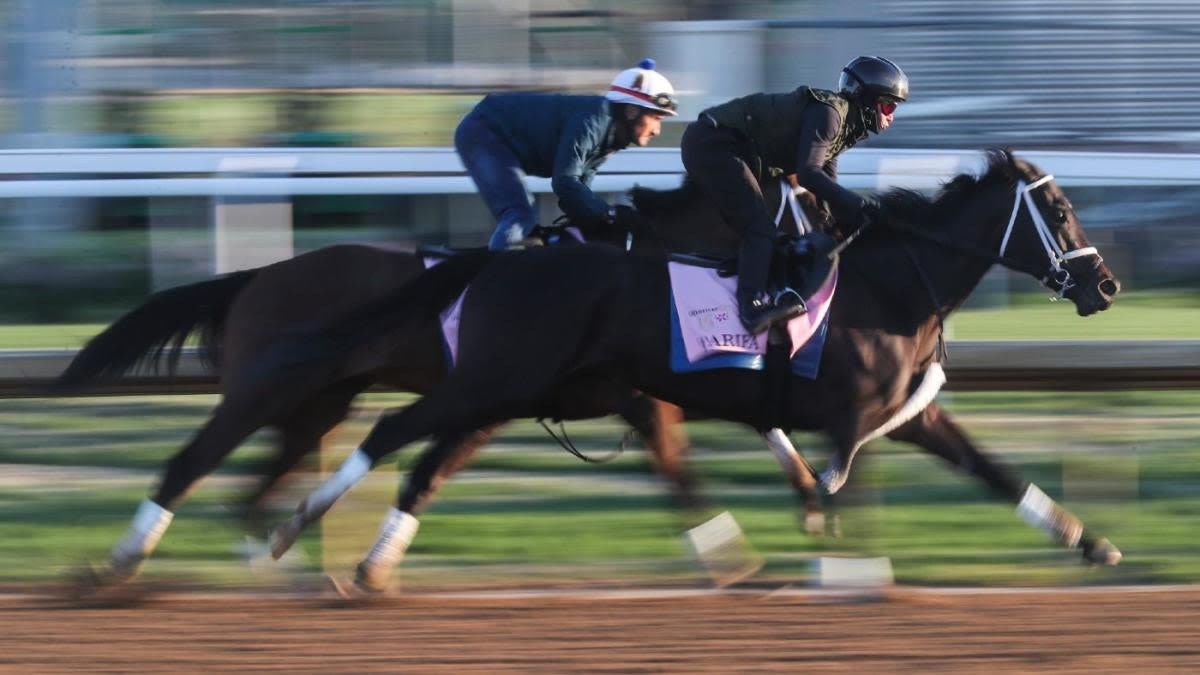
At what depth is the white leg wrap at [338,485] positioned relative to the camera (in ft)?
20.1

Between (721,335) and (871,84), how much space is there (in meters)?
1.11

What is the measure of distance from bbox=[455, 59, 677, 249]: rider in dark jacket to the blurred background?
120 cm

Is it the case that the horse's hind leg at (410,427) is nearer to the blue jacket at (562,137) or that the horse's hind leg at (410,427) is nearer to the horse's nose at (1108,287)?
the blue jacket at (562,137)

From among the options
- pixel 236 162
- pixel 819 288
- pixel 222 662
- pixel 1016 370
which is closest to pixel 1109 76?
pixel 1016 370

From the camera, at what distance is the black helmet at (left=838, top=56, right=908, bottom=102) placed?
21.4 ft

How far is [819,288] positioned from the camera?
20.6 ft

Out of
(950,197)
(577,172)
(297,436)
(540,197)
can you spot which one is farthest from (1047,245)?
(540,197)

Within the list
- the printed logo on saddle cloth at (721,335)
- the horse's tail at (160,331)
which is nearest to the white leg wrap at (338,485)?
the horse's tail at (160,331)

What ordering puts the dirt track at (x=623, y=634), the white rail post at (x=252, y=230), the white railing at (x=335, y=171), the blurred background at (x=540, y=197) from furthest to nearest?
1. the white railing at (x=335, y=171)
2. the white rail post at (x=252, y=230)
3. the blurred background at (x=540, y=197)
4. the dirt track at (x=623, y=634)

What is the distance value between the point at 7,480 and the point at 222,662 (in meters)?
3.74

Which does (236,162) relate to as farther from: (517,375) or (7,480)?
(517,375)

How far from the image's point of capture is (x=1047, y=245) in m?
6.50

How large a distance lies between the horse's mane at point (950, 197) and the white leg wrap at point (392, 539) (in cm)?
212

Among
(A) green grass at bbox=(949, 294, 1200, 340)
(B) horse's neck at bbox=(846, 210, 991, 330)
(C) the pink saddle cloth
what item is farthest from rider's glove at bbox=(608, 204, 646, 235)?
(A) green grass at bbox=(949, 294, 1200, 340)
